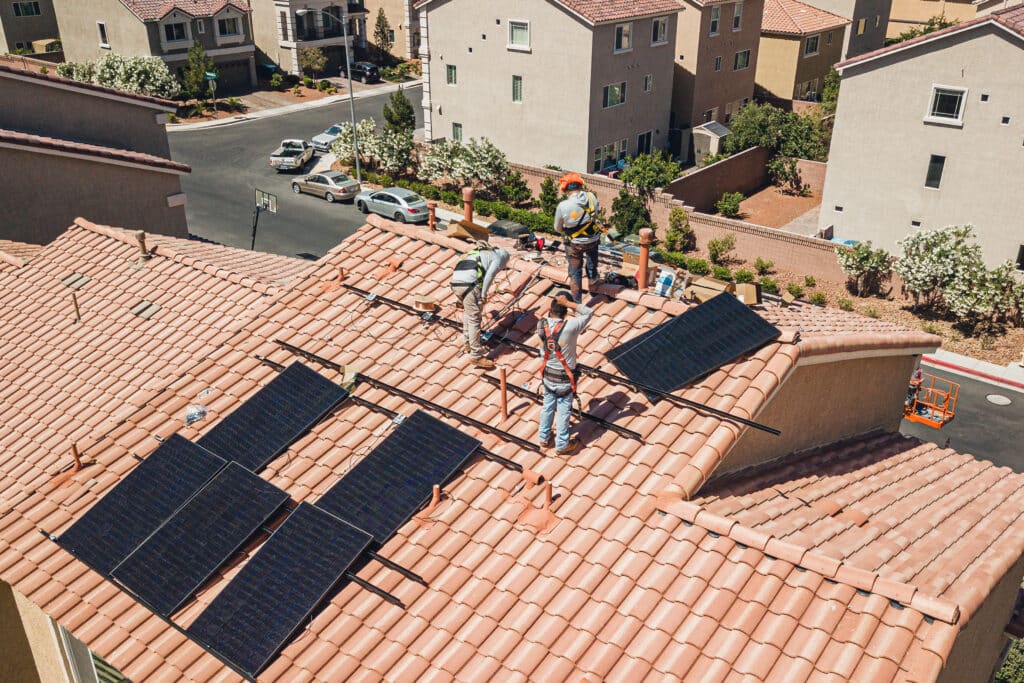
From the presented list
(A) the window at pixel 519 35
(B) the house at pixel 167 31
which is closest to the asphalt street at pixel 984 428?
(A) the window at pixel 519 35

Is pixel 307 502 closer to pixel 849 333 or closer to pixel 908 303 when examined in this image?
pixel 849 333

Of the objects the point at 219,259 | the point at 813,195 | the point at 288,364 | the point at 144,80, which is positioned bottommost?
the point at 813,195

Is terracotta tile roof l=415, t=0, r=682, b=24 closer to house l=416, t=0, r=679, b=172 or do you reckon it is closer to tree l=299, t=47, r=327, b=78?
house l=416, t=0, r=679, b=172

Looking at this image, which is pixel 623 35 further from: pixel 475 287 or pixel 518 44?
pixel 475 287

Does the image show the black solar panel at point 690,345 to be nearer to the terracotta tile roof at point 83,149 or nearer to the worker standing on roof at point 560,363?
the worker standing on roof at point 560,363

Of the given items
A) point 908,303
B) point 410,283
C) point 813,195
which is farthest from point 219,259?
point 813,195

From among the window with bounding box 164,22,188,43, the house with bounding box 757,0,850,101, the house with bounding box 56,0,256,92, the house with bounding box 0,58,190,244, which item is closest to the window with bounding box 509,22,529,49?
the house with bounding box 0,58,190,244
